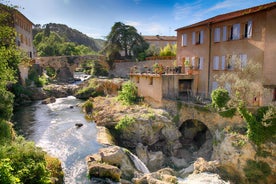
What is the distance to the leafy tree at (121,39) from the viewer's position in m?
48.2

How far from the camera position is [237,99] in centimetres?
1656

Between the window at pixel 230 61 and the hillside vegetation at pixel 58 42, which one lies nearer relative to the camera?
the window at pixel 230 61

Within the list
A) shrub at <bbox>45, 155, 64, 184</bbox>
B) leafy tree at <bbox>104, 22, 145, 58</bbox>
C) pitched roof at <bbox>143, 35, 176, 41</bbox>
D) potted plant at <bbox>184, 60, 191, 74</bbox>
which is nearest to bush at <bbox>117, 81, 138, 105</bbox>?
potted plant at <bbox>184, 60, 191, 74</bbox>

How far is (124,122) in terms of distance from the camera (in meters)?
19.3

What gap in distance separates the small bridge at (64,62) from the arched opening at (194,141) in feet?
108

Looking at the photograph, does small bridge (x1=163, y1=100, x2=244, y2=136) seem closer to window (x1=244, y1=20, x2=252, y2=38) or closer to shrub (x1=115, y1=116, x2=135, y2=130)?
shrub (x1=115, y1=116, x2=135, y2=130)

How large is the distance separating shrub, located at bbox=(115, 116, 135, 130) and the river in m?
2.29

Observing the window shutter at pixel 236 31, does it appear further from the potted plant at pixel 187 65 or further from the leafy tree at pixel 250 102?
the potted plant at pixel 187 65

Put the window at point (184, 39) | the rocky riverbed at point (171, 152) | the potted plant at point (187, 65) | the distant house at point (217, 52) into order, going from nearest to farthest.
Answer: the rocky riverbed at point (171, 152) → the distant house at point (217, 52) → the potted plant at point (187, 65) → the window at point (184, 39)

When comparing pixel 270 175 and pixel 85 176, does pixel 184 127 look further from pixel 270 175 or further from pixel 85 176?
pixel 85 176

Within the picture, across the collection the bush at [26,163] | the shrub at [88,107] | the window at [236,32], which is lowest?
the shrub at [88,107]

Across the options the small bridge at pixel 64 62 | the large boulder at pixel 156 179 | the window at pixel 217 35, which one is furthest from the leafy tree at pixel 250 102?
the small bridge at pixel 64 62

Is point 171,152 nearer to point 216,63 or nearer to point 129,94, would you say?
point 129,94

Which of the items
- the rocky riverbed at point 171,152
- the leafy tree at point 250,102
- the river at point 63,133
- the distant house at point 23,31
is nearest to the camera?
the rocky riverbed at point 171,152
